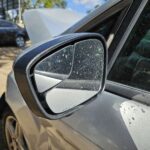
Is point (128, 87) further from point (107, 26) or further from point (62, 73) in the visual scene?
point (107, 26)

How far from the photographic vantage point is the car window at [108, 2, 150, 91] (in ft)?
7.02

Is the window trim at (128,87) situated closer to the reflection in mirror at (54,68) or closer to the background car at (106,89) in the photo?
the background car at (106,89)

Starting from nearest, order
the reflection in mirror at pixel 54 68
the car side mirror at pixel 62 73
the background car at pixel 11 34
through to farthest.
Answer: the car side mirror at pixel 62 73 → the reflection in mirror at pixel 54 68 → the background car at pixel 11 34

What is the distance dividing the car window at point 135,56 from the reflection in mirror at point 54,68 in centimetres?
35

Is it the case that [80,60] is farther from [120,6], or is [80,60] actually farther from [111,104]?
[120,6]

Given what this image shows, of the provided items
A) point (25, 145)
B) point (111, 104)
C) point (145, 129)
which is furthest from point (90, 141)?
point (25, 145)

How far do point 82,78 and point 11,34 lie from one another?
20467 millimetres

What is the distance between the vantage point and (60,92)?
2006 mm

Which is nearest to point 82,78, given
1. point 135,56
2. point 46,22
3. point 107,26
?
point 135,56

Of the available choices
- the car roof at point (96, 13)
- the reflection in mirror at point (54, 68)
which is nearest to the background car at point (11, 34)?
the car roof at point (96, 13)

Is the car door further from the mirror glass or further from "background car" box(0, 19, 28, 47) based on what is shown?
"background car" box(0, 19, 28, 47)

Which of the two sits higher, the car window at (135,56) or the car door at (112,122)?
the car window at (135,56)

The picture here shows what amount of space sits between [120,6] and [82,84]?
0.59 meters

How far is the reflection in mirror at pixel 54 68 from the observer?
1871 millimetres
